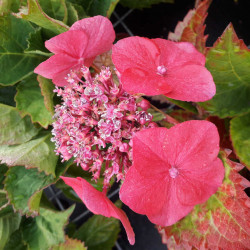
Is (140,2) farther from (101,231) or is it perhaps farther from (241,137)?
(101,231)

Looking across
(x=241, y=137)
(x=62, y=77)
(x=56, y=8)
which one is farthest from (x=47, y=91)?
(x=241, y=137)

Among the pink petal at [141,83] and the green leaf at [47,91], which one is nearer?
the pink petal at [141,83]

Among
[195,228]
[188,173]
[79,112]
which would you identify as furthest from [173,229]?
[79,112]

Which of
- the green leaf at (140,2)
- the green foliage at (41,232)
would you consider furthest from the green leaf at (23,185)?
the green leaf at (140,2)

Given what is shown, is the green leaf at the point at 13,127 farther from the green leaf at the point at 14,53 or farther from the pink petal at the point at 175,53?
the pink petal at the point at 175,53

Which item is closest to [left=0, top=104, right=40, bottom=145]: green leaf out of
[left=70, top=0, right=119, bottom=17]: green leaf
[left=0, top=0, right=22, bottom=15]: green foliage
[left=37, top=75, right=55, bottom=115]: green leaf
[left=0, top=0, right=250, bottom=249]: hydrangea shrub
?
[left=0, top=0, right=250, bottom=249]: hydrangea shrub

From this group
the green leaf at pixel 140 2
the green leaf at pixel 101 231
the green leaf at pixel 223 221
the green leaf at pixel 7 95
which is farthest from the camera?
the green leaf at pixel 101 231
